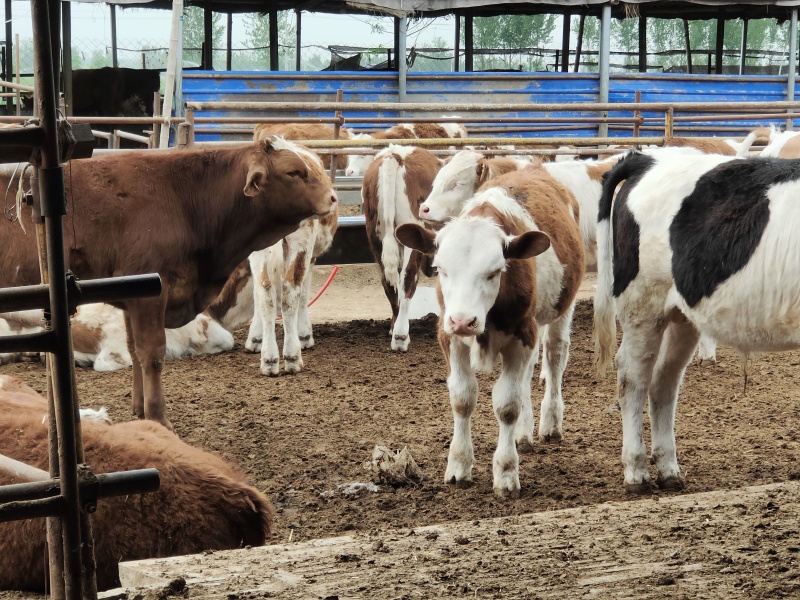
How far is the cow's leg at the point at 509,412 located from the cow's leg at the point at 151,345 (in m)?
2.49

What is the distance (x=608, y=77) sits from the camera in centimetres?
1980

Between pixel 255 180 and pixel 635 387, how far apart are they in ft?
10.9

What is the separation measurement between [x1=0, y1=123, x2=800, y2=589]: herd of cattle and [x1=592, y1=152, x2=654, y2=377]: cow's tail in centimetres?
1

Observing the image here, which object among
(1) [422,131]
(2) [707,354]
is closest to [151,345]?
(2) [707,354]

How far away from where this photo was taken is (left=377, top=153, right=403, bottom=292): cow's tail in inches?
417

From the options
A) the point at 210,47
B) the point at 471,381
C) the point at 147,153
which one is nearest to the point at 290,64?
the point at 210,47

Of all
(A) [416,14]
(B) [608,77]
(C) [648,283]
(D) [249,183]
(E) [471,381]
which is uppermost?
(A) [416,14]

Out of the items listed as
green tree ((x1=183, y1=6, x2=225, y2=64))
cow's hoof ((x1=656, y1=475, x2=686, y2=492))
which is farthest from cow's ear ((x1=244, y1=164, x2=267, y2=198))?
green tree ((x1=183, y1=6, x2=225, y2=64))

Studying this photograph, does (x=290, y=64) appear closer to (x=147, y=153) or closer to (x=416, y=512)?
(x=147, y=153)

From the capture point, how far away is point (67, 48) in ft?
58.8

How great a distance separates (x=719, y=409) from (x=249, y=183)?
401 centimetres

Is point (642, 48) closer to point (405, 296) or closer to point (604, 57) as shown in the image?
point (604, 57)

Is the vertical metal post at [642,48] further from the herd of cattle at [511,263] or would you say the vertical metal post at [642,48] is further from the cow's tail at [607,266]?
the cow's tail at [607,266]

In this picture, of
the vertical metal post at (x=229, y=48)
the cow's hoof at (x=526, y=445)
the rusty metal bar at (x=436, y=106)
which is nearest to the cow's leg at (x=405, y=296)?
the rusty metal bar at (x=436, y=106)
